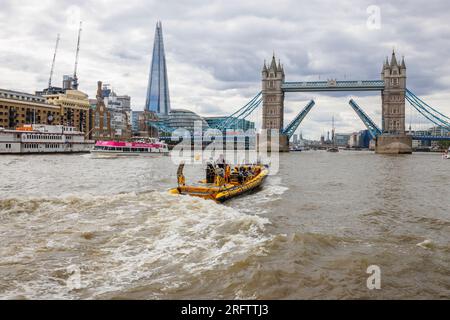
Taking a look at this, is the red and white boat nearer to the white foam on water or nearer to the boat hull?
the boat hull

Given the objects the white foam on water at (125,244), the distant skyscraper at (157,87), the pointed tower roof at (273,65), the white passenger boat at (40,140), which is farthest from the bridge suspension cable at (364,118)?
the distant skyscraper at (157,87)

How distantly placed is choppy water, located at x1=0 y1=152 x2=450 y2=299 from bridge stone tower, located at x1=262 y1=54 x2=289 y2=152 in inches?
3707

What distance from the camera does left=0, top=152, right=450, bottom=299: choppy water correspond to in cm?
711

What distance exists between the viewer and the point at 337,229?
12164mm

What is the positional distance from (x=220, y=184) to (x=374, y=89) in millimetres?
97608

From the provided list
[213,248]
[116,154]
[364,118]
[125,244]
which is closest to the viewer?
[213,248]

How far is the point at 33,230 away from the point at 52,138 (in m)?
61.7

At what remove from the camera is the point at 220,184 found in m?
19.1

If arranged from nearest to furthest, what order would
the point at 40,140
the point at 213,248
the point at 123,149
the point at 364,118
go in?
the point at 213,248, the point at 123,149, the point at 40,140, the point at 364,118

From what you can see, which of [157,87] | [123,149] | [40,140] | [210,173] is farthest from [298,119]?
[157,87]

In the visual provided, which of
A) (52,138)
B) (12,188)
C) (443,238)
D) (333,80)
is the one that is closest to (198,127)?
(333,80)

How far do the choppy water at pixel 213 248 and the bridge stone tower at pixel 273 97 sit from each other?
309ft

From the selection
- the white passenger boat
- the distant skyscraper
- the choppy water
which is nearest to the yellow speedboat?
the choppy water

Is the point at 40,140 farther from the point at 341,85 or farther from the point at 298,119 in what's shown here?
the point at 341,85
